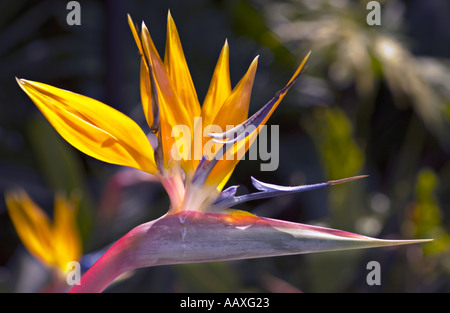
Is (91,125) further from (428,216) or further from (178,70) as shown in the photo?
(428,216)

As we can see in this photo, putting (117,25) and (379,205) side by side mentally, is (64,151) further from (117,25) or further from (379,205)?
(379,205)

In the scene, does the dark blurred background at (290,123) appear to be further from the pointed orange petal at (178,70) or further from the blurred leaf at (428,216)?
the pointed orange petal at (178,70)

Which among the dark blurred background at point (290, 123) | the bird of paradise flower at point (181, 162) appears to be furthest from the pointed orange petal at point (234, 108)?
the dark blurred background at point (290, 123)

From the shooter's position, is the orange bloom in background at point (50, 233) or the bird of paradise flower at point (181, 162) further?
the orange bloom in background at point (50, 233)

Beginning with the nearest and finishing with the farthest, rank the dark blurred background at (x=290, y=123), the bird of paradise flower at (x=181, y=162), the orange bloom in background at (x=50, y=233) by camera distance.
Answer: the bird of paradise flower at (x=181, y=162), the orange bloom in background at (x=50, y=233), the dark blurred background at (x=290, y=123)

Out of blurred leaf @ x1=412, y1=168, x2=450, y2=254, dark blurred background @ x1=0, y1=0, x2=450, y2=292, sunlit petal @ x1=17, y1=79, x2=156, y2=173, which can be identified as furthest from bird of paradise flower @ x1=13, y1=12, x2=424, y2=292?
blurred leaf @ x1=412, y1=168, x2=450, y2=254

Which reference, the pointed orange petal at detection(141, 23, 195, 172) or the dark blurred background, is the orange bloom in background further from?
the pointed orange petal at detection(141, 23, 195, 172)

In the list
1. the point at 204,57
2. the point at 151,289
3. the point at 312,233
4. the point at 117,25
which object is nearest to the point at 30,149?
the point at 117,25
